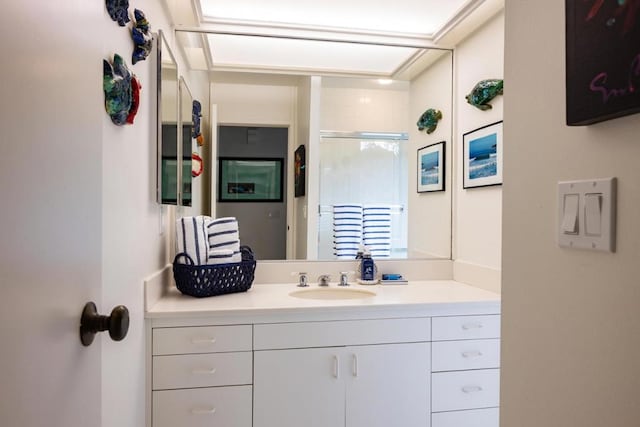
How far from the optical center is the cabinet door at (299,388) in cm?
156

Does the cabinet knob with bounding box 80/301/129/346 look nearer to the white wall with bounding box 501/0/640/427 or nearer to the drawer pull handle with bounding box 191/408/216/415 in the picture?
the white wall with bounding box 501/0/640/427

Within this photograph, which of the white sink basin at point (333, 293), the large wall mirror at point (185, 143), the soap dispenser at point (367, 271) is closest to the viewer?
the large wall mirror at point (185, 143)

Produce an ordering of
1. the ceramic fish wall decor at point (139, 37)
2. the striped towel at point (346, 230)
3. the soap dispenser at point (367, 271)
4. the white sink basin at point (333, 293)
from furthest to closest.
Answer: the striped towel at point (346, 230)
the soap dispenser at point (367, 271)
the white sink basin at point (333, 293)
the ceramic fish wall decor at point (139, 37)

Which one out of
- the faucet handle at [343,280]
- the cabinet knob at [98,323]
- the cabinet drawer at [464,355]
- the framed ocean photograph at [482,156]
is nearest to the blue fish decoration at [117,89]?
the cabinet knob at [98,323]

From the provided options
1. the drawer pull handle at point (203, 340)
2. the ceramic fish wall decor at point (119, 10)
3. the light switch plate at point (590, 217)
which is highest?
→ the ceramic fish wall decor at point (119, 10)

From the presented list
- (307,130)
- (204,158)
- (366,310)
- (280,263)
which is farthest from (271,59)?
(366,310)

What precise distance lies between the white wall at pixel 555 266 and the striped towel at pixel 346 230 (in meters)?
1.49

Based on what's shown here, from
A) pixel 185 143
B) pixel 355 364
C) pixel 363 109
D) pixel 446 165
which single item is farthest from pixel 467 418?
pixel 185 143

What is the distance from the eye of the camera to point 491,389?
1730 mm

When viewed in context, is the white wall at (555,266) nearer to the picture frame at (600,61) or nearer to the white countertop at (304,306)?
the picture frame at (600,61)

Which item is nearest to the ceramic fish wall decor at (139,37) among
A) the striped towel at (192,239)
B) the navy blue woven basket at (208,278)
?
the striped towel at (192,239)

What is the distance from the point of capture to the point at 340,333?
162cm

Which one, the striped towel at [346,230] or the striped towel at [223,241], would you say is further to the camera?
the striped towel at [346,230]

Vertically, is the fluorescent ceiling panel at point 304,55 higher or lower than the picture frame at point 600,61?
higher
